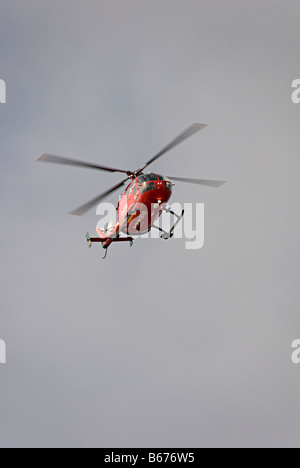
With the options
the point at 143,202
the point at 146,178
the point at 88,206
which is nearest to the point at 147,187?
the point at 146,178

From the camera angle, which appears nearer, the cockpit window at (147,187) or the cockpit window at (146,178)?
the cockpit window at (147,187)

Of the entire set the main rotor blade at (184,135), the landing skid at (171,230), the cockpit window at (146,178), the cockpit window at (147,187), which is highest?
the main rotor blade at (184,135)

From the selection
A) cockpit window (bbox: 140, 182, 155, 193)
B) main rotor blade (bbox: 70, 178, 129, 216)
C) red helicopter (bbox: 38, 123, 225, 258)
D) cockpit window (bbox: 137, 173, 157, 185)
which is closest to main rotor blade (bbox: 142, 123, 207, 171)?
red helicopter (bbox: 38, 123, 225, 258)

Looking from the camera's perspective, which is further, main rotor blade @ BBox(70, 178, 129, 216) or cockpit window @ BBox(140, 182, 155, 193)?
cockpit window @ BBox(140, 182, 155, 193)

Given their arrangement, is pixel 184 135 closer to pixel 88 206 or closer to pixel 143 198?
pixel 143 198

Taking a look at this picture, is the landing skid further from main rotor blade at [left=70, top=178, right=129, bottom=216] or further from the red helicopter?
main rotor blade at [left=70, top=178, right=129, bottom=216]

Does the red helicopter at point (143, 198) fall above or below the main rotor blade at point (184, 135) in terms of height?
below

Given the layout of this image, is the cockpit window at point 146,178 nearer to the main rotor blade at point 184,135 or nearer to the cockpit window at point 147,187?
the cockpit window at point 147,187

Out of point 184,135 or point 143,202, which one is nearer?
point 184,135

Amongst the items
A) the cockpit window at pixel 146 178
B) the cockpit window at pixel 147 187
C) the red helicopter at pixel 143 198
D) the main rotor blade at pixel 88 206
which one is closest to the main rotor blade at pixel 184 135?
the red helicopter at pixel 143 198

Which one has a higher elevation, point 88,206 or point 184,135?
point 184,135

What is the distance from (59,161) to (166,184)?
420 inches
